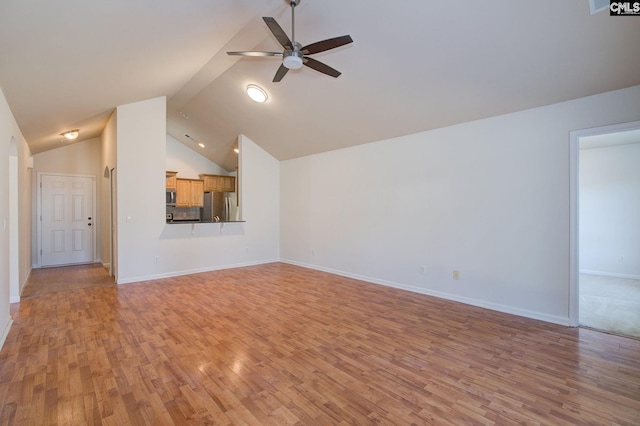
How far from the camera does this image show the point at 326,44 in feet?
8.87

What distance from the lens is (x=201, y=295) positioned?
14.7 ft

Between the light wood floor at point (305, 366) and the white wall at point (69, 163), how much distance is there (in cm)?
317

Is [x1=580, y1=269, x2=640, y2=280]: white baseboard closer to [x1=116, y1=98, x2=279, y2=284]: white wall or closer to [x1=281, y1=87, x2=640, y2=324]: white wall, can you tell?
[x1=281, y1=87, x2=640, y2=324]: white wall

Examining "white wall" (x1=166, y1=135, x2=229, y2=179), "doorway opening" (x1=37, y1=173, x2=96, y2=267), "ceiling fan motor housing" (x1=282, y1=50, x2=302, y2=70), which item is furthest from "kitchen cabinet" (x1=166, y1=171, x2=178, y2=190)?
"ceiling fan motor housing" (x1=282, y1=50, x2=302, y2=70)

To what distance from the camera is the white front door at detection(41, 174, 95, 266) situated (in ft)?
21.5

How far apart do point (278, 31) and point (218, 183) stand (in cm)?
697

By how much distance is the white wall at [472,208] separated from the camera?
338cm

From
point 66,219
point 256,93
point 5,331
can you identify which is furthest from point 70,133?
point 5,331

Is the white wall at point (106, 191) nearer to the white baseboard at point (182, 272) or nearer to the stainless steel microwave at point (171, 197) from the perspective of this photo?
the white baseboard at point (182, 272)

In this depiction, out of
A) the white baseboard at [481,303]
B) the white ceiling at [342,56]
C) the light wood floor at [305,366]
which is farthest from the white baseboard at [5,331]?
the white baseboard at [481,303]

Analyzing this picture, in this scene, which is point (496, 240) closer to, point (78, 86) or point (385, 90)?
point (385, 90)

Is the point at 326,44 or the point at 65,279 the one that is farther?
the point at 65,279

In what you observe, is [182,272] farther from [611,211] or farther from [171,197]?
[611,211]

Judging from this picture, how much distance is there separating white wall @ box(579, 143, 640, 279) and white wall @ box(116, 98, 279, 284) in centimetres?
699
